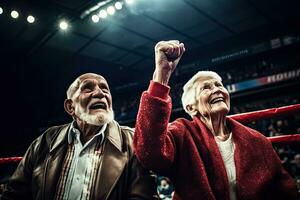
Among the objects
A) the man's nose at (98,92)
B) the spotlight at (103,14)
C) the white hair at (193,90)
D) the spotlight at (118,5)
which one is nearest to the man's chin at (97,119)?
the man's nose at (98,92)

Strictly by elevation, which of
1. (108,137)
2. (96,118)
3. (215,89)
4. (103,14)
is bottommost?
(108,137)

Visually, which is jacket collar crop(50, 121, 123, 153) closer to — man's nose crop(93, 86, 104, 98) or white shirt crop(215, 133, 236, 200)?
man's nose crop(93, 86, 104, 98)

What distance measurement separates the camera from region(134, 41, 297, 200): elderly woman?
110 cm

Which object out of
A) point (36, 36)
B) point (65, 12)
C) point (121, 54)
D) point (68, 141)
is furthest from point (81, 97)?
point (121, 54)

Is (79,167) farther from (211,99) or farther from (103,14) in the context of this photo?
(103,14)

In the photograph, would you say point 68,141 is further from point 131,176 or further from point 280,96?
point 280,96

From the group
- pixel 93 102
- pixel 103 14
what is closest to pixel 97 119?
pixel 93 102

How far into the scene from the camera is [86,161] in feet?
4.28

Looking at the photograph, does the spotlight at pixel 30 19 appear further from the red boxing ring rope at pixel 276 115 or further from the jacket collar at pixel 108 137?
the red boxing ring rope at pixel 276 115

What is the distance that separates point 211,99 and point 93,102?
65 centimetres

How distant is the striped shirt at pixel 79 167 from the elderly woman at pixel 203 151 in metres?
0.29

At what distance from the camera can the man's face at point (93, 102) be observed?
1.42 metres

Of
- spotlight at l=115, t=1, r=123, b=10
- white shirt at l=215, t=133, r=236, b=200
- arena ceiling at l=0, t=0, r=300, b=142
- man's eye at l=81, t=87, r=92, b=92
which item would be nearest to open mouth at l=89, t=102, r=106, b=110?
man's eye at l=81, t=87, r=92, b=92

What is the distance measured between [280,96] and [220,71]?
1890 mm
